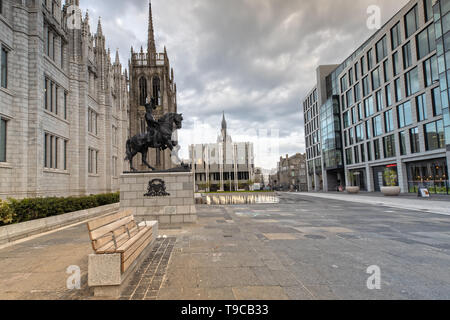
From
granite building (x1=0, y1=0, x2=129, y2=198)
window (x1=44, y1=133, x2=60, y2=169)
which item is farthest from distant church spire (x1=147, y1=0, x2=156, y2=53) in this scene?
window (x1=44, y1=133, x2=60, y2=169)

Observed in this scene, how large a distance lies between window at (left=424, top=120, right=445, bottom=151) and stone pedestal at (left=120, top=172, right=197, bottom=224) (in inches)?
1260

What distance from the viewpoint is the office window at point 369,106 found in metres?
40.6

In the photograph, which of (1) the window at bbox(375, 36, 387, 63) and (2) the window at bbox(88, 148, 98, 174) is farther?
(1) the window at bbox(375, 36, 387, 63)

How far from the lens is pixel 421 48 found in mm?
30359

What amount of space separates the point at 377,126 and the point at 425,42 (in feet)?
44.3

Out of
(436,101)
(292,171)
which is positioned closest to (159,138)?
(436,101)

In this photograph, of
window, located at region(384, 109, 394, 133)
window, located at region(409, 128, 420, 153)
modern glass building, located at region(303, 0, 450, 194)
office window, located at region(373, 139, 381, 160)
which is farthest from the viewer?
office window, located at region(373, 139, 381, 160)

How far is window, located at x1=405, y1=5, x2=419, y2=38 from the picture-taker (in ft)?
102

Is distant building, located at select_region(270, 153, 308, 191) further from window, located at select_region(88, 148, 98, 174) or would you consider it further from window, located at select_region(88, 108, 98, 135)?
window, located at select_region(88, 108, 98, 135)

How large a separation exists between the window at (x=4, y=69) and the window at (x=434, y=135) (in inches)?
1637

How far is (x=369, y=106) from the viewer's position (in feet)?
135

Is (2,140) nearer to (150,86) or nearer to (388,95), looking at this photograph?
(388,95)

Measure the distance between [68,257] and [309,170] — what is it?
67870mm
